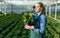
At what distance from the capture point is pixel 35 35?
3898mm

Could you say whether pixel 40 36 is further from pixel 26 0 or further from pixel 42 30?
pixel 26 0

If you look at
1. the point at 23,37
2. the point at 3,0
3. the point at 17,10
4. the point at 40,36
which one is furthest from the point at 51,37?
the point at 17,10

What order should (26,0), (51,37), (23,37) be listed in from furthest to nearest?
(26,0) → (23,37) → (51,37)

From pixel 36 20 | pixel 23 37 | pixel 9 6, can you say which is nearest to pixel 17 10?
pixel 9 6

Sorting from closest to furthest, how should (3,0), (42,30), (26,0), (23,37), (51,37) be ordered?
(42,30), (51,37), (23,37), (3,0), (26,0)

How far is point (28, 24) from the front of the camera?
12.8 ft

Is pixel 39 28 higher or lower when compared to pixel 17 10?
higher

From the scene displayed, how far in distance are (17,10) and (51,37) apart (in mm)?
39712

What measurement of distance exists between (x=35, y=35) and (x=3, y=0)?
134 feet

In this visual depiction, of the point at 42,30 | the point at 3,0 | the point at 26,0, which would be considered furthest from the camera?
the point at 26,0

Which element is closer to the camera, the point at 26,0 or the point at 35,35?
the point at 35,35

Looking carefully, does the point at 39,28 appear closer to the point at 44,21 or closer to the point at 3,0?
the point at 44,21

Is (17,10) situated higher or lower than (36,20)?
lower

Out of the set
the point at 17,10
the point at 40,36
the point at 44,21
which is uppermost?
the point at 44,21
